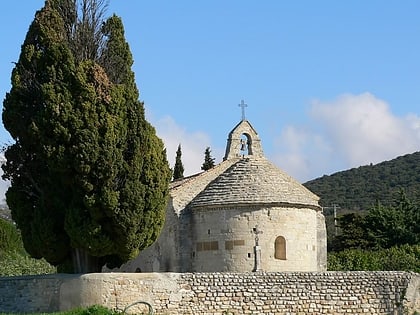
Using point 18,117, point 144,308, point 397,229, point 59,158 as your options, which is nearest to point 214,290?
point 144,308

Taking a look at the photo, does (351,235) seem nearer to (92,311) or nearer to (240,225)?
(240,225)

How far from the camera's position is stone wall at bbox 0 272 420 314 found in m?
22.7

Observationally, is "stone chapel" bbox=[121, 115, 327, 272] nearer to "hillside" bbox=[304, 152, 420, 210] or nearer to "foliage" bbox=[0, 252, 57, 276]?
"foliage" bbox=[0, 252, 57, 276]

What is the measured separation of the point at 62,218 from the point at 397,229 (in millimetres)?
27360

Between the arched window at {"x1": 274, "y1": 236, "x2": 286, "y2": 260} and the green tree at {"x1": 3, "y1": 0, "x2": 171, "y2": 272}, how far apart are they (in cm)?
581

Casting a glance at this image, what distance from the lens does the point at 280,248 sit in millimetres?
28781

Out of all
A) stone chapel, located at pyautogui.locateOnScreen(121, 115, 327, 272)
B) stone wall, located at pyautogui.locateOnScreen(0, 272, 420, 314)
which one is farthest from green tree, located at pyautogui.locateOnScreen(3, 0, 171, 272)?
stone chapel, located at pyautogui.locateOnScreen(121, 115, 327, 272)

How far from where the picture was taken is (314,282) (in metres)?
23.7

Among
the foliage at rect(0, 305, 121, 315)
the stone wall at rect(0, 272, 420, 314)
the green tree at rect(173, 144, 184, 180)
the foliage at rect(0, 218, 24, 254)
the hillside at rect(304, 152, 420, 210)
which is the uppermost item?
the hillside at rect(304, 152, 420, 210)

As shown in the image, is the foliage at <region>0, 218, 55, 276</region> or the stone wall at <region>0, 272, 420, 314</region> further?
the foliage at <region>0, 218, 55, 276</region>

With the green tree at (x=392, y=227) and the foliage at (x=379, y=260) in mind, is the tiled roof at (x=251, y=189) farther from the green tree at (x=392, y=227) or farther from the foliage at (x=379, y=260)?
the green tree at (x=392, y=227)

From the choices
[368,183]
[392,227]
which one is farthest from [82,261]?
[368,183]

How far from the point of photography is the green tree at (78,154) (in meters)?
22.6

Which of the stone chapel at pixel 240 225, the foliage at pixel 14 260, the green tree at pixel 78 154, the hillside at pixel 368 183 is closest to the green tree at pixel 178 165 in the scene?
the foliage at pixel 14 260
